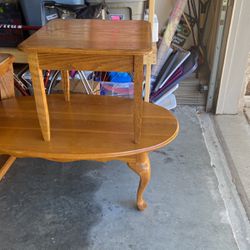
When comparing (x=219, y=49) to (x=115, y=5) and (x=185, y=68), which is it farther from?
(x=115, y=5)

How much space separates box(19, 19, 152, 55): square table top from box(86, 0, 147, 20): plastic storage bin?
60cm

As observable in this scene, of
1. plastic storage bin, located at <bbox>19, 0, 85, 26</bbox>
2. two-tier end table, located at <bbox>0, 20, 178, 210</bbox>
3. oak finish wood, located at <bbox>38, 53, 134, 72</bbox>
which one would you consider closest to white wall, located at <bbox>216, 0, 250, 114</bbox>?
two-tier end table, located at <bbox>0, 20, 178, 210</bbox>

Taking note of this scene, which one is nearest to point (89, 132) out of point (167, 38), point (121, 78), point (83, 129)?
point (83, 129)

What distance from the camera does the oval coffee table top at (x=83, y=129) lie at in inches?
47.1

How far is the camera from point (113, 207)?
1467mm

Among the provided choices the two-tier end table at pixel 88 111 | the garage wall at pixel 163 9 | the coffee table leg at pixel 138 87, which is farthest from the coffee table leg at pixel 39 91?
the garage wall at pixel 163 9

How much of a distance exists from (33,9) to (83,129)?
39.8 inches

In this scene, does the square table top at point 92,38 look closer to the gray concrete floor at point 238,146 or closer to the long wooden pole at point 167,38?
the long wooden pole at point 167,38

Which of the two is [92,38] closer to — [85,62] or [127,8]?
[85,62]

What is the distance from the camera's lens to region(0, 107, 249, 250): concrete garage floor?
51.1 inches

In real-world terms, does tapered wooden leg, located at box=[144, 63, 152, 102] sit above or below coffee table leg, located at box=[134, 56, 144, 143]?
below

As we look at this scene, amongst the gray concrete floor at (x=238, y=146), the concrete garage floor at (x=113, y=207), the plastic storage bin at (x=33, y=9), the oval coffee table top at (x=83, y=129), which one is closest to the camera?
the oval coffee table top at (x=83, y=129)

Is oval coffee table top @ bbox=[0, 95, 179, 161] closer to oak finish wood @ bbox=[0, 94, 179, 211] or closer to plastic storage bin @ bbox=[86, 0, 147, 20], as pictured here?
oak finish wood @ bbox=[0, 94, 179, 211]

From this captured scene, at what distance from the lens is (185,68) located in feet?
6.84
